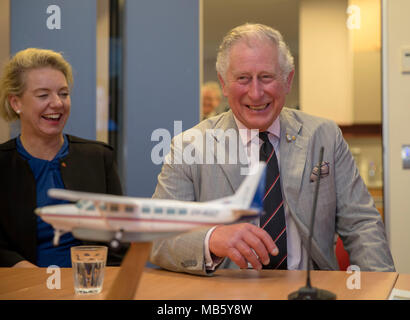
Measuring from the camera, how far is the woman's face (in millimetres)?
2061

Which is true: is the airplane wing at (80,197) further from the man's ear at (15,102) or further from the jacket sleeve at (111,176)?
the man's ear at (15,102)

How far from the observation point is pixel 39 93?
2094 mm

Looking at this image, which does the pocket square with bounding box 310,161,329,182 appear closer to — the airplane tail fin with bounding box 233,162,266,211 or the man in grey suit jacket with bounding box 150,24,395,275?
the man in grey suit jacket with bounding box 150,24,395,275

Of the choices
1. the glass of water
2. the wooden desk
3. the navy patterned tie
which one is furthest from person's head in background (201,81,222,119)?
the glass of water

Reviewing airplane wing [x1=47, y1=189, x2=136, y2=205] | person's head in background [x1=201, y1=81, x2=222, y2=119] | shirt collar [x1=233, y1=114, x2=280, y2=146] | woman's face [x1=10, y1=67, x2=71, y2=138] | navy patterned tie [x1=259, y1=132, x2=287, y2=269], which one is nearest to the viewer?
airplane wing [x1=47, y1=189, x2=136, y2=205]

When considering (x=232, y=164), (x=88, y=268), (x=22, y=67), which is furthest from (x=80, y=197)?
(x=22, y=67)

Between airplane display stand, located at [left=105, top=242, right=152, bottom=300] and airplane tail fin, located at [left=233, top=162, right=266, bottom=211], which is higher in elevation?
airplane tail fin, located at [left=233, top=162, right=266, bottom=211]

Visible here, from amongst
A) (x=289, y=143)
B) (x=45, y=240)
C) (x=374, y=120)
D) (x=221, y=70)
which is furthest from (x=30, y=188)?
(x=374, y=120)

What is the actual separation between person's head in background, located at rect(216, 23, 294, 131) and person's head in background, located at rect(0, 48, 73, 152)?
737 millimetres

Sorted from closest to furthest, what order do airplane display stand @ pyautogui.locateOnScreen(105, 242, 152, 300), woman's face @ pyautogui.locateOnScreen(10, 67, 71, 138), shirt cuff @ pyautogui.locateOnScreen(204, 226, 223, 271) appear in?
airplane display stand @ pyautogui.locateOnScreen(105, 242, 152, 300), shirt cuff @ pyautogui.locateOnScreen(204, 226, 223, 271), woman's face @ pyautogui.locateOnScreen(10, 67, 71, 138)

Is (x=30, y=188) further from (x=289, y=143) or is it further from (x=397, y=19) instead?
(x=397, y=19)

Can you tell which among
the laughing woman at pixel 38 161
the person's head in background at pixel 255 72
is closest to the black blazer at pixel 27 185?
the laughing woman at pixel 38 161

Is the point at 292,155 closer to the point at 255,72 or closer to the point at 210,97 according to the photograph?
the point at 255,72

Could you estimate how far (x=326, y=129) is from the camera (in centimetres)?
175
